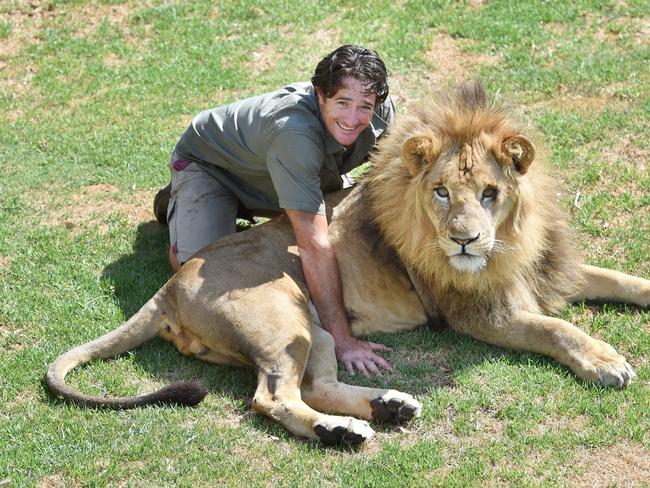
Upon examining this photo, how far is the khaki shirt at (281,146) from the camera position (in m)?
5.31

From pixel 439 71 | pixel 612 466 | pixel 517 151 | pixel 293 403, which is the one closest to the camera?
pixel 612 466

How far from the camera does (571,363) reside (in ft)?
16.2

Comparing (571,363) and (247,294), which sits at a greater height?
(247,294)

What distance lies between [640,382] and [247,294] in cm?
212

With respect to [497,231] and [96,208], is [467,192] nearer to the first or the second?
[497,231]

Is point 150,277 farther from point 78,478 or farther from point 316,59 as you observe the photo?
point 316,59

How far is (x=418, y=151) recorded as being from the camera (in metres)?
4.90

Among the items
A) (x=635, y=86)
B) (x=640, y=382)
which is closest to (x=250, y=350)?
(x=640, y=382)

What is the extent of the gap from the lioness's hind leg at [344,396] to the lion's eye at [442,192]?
1025mm

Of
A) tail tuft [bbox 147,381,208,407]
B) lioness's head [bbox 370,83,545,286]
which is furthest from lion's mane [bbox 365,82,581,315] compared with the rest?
tail tuft [bbox 147,381,208,407]

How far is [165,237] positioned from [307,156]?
6.68 ft

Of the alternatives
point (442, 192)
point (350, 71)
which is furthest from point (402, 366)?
point (350, 71)

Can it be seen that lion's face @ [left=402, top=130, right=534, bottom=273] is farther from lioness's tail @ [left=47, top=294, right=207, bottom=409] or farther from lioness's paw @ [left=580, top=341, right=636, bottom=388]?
lioness's tail @ [left=47, top=294, right=207, bottom=409]

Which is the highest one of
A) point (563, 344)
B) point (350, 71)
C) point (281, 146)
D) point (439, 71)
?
point (350, 71)
